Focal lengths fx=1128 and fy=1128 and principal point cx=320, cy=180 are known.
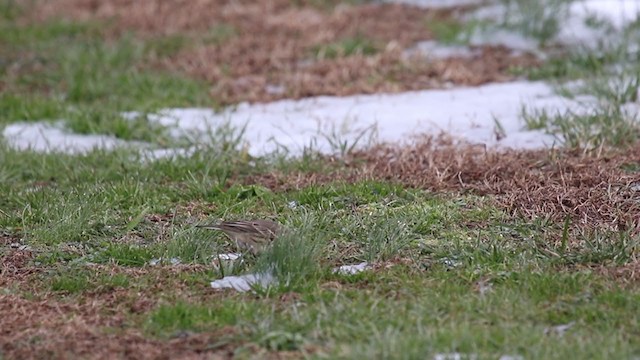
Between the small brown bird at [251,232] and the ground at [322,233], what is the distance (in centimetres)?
11

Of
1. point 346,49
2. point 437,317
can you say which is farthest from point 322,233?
point 346,49

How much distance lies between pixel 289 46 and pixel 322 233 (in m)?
5.63

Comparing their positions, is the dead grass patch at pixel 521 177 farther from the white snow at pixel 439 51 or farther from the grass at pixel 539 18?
the grass at pixel 539 18

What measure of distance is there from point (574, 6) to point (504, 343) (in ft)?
26.0

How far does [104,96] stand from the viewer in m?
9.99

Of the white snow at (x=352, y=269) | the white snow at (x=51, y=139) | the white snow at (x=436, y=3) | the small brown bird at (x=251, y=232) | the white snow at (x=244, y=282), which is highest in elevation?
the small brown bird at (x=251, y=232)

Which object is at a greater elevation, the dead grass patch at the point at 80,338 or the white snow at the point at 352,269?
the dead grass patch at the point at 80,338

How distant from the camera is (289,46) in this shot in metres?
11.2

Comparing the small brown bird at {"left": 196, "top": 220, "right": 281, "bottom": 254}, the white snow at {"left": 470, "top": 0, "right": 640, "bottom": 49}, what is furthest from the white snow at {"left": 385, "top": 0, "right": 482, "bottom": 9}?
the small brown bird at {"left": 196, "top": 220, "right": 281, "bottom": 254}

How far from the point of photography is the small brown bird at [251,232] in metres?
5.60

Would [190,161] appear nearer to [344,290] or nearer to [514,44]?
[344,290]

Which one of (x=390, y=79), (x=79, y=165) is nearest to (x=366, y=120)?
(x=390, y=79)

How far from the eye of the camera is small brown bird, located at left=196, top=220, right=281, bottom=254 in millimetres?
5598

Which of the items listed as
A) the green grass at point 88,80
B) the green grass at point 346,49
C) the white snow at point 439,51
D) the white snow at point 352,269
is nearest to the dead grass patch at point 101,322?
the white snow at point 352,269
